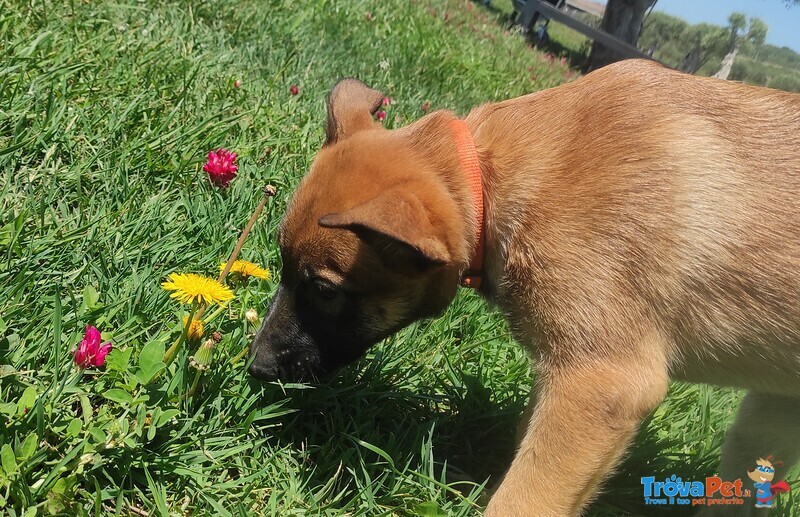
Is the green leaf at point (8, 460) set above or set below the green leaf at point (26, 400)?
A: below

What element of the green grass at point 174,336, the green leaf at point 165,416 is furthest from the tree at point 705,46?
the green leaf at point 165,416

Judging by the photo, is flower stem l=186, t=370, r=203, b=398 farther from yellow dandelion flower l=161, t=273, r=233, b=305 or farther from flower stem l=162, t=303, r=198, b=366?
yellow dandelion flower l=161, t=273, r=233, b=305

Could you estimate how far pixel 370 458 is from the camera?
133 inches

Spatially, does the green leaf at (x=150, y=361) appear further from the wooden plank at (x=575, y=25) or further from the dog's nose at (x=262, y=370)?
the wooden plank at (x=575, y=25)

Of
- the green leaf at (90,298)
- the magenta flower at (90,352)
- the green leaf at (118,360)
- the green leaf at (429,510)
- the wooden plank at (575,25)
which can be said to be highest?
the wooden plank at (575,25)

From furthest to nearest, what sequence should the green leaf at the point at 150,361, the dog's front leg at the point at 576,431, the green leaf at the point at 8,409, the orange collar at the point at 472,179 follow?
the orange collar at the point at 472,179, the dog's front leg at the point at 576,431, the green leaf at the point at 150,361, the green leaf at the point at 8,409

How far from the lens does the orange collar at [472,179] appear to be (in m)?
3.20

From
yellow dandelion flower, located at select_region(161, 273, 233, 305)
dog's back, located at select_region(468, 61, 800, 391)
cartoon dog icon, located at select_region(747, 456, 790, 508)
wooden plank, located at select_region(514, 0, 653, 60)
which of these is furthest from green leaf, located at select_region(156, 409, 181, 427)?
wooden plank, located at select_region(514, 0, 653, 60)

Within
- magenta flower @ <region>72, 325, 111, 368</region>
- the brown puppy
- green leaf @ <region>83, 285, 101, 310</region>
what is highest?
the brown puppy

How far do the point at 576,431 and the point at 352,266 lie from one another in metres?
1.14

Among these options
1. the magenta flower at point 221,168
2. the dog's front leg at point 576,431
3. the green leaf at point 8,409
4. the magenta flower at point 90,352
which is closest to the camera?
the green leaf at point 8,409

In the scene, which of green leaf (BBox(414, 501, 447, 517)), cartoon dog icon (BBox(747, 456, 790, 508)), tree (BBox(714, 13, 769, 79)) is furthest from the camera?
tree (BBox(714, 13, 769, 79))

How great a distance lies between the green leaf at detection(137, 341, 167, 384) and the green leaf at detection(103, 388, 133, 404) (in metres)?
0.09

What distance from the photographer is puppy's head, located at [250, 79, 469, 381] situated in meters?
3.09
